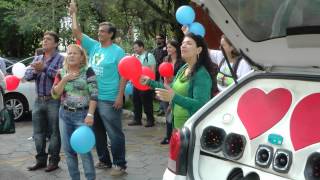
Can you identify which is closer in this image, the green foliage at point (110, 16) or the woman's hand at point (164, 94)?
the woman's hand at point (164, 94)

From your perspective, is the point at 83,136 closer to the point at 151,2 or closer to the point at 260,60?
the point at 260,60

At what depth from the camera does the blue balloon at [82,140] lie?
15.6 ft

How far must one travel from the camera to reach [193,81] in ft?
14.1

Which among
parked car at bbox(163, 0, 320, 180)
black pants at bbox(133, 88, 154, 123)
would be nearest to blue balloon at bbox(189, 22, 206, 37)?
parked car at bbox(163, 0, 320, 180)

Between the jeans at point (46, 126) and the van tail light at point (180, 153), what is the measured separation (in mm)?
3345

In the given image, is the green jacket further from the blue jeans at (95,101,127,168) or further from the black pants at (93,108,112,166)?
the black pants at (93,108,112,166)

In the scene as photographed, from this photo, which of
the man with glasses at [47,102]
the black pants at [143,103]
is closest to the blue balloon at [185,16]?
the man with glasses at [47,102]

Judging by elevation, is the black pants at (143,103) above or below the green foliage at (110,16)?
below

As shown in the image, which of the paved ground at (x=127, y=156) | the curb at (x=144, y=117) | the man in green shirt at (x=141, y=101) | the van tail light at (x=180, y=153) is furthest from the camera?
the curb at (x=144, y=117)

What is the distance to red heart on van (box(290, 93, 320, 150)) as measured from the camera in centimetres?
267

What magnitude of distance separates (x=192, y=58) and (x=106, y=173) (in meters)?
2.49

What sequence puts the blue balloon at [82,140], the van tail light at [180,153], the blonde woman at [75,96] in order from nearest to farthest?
the van tail light at [180,153] < the blue balloon at [82,140] < the blonde woman at [75,96]

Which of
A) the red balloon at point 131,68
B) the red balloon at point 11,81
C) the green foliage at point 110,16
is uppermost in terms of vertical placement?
the green foliage at point 110,16

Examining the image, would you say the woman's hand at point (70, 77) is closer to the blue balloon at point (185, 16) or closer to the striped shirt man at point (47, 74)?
the striped shirt man at point (47, 74)
